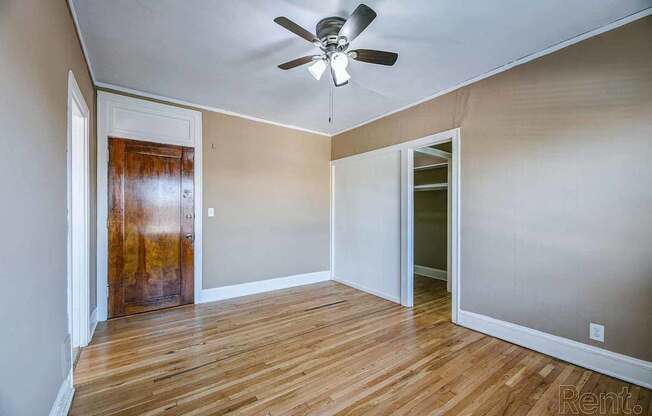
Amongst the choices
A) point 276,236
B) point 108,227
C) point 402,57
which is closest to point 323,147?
point 276,236

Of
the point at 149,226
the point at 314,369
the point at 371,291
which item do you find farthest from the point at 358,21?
the point at 371,291

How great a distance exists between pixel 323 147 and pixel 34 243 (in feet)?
13.4

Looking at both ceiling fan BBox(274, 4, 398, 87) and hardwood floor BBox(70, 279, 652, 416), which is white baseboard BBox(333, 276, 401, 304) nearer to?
hardwood floor BBox(70, 279, 652, 416)

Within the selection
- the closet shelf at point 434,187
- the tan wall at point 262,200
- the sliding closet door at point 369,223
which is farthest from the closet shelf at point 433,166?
the tan wall at point 262,200

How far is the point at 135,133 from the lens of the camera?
3.31 m

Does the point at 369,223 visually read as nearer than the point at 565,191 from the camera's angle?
No

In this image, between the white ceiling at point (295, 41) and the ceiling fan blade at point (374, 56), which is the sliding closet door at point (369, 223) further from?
the ceiling fan blade at point (374, 56)

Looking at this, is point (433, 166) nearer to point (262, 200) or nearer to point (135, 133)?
point (262, 200)

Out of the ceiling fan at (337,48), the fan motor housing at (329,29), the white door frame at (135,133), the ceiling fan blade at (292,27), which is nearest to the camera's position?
the ceiling fan blade at (292,27)

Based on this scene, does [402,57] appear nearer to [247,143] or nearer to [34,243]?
[247,143]

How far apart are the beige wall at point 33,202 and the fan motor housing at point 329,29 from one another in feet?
5.17

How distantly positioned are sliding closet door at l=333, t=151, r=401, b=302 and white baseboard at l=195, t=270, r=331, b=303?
40 cm

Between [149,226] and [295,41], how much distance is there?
2712 millimetres

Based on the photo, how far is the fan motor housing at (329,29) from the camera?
78.6 inches
